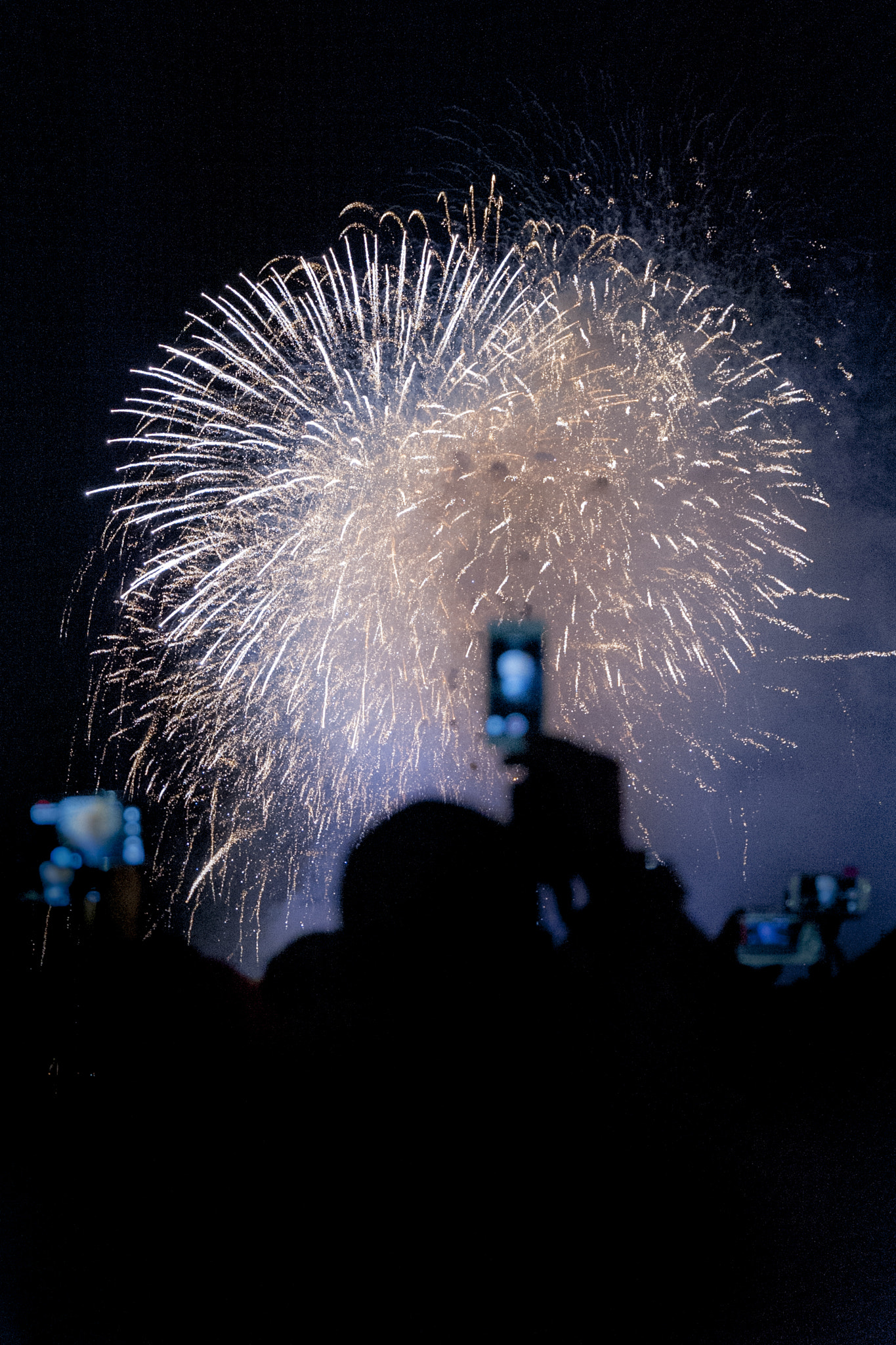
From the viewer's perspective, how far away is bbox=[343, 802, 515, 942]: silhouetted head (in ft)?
10.1

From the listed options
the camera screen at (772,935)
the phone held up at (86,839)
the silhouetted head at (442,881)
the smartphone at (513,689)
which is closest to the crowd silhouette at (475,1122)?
the silhouetted head at (442,881)

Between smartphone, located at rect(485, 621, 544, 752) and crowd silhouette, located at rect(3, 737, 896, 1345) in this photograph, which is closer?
crowd silhouette, located at rect(3, 737, 896, 1345)

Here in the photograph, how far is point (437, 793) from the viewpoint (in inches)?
154

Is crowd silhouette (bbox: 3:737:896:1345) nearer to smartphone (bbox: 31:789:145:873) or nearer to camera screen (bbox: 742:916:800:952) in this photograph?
camera screen (bbox: 742:916:800:952)

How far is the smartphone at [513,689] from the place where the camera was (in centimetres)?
233

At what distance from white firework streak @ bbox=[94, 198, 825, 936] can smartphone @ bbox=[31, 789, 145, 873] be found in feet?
3.05

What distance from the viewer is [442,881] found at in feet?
10.4

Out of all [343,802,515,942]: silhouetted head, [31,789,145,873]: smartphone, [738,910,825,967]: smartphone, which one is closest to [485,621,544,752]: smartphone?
[343,802,515,942]: silhouetted head

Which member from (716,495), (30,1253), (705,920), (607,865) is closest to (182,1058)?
(30,1253)

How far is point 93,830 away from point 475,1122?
7.20 feet

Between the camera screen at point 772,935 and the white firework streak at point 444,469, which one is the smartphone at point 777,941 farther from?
the white firework streak at point 444,469

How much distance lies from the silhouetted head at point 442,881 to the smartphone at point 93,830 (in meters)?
1.15

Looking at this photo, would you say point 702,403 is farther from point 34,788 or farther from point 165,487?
point 34,788

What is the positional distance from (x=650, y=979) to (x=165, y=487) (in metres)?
2.81
